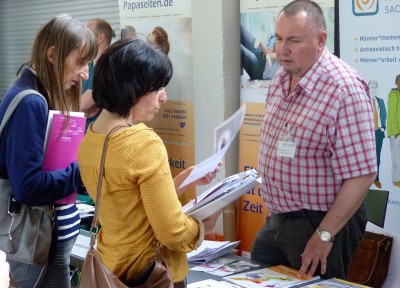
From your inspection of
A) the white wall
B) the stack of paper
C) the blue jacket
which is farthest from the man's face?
the white wall

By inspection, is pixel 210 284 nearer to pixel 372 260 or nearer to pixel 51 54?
pixel 51 54

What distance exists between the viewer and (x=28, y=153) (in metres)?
2.19

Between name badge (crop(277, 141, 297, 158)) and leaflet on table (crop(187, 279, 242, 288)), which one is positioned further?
name badge (crop(277, 141, 297, 158))

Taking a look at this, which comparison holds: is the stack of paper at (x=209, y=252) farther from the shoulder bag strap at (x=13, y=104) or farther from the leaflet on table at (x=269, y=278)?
the shoulder bag strap at (x=13, y=104)

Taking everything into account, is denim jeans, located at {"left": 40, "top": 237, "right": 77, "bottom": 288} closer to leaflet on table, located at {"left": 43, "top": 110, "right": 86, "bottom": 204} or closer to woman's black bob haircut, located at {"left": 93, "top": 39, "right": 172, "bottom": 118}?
leaflet on table, located at {"left": 43, "top": 110, "right": 86, "bottom": 204}

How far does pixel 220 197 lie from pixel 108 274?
48 centimetres

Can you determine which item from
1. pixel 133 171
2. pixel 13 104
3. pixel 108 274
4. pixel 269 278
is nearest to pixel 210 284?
pixel 269 278

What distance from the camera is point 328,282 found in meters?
2.24

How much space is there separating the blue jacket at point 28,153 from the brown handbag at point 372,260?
1.72m

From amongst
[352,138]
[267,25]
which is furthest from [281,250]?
[267,25]

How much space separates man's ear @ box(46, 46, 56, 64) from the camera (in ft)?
7.65

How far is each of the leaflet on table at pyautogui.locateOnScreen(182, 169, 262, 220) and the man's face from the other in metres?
0.60

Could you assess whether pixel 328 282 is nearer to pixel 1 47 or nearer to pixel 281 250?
pixel 281 250

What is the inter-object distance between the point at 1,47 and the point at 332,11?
597cm
